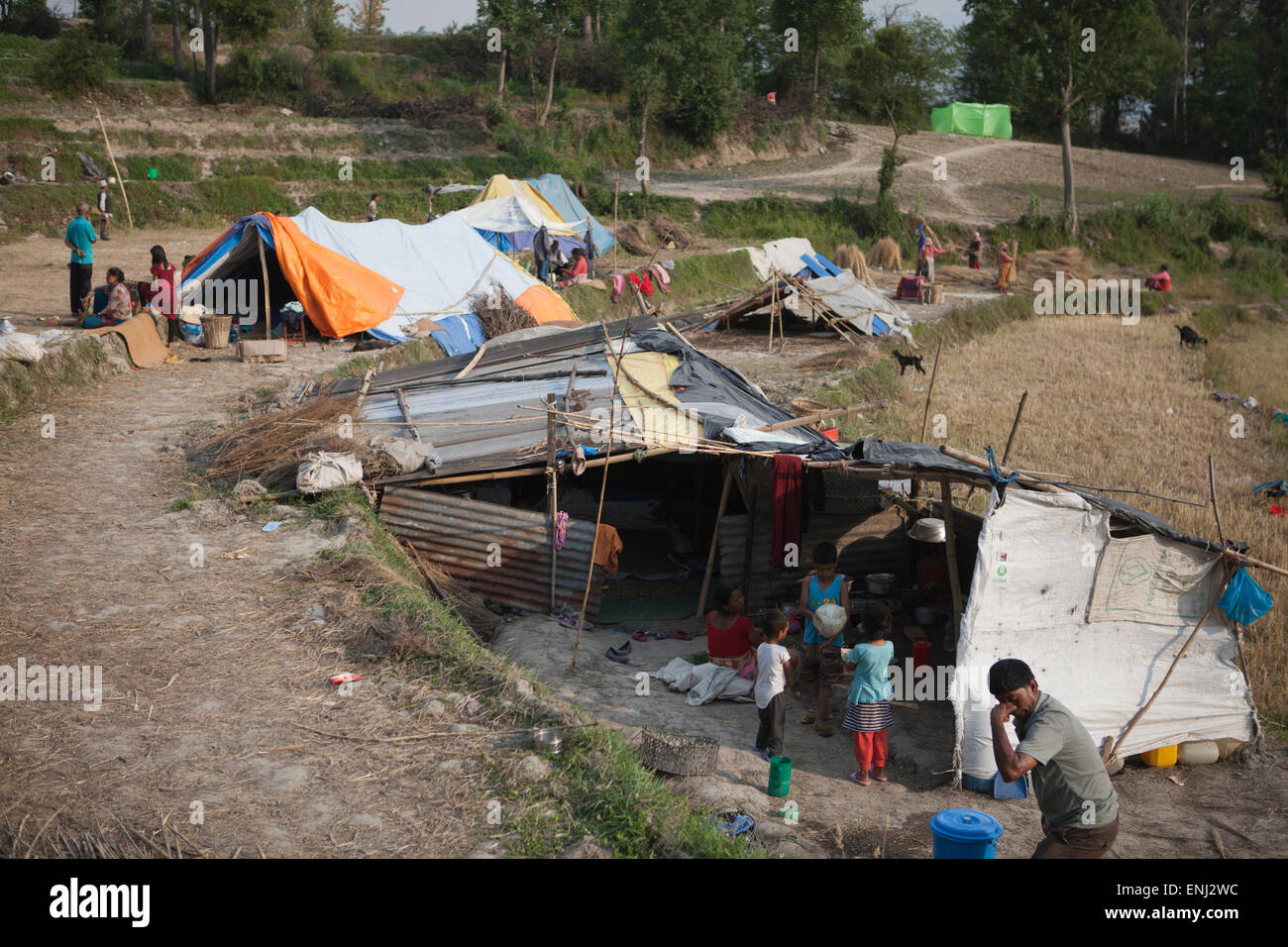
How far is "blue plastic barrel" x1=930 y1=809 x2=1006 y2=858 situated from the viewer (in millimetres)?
5012

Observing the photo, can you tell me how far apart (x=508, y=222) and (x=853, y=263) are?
9.48 metres

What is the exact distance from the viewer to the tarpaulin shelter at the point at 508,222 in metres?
24.3

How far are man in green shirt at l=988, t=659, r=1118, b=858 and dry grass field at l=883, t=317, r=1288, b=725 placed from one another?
4.05 meters

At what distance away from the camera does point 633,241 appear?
95.5 ft

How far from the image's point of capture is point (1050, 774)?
4523mm

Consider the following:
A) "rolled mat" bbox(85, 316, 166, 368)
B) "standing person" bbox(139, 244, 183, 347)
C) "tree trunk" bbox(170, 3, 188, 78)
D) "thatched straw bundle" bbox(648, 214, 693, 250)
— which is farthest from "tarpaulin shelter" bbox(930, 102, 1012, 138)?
"rolled mat" bbox(85, 316, 166, 368)

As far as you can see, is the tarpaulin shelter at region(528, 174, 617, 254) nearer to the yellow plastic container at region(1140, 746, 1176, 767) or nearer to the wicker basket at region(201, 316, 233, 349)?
the wicker basket at region(201, 316, 233, 349)

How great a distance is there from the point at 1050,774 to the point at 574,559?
5663 millimetres

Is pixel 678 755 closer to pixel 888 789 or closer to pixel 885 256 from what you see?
pixel 888 789

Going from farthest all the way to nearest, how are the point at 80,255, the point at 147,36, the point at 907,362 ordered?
the point at 147,36
the point at 907,362
the point at 80,255

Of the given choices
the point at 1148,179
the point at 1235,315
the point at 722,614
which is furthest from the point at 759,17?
the point at 722,614

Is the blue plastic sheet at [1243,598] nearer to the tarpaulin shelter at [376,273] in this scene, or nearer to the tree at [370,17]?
the tarpaulin shelter at [376,273]

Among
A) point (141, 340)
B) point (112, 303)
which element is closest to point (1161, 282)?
point (141, 340)
